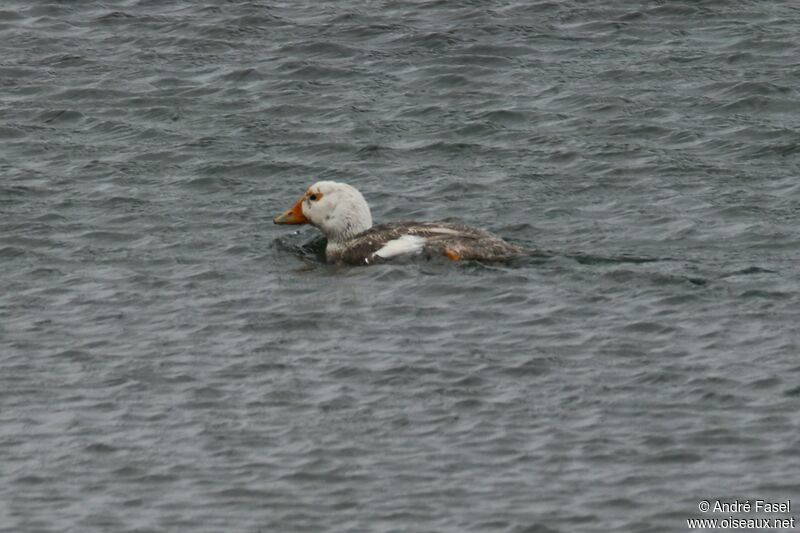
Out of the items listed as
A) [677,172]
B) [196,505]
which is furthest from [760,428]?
[677,172]

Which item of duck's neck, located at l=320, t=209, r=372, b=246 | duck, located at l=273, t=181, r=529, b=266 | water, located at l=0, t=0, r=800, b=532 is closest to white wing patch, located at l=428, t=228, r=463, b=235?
duck, located at l=273, t=181, r=529, b=266

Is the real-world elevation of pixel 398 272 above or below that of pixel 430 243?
below

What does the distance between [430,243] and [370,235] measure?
89 centimetres

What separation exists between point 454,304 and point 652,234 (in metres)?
2.69

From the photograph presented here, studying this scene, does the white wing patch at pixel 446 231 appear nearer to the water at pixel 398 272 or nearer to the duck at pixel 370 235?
the duck at pixel 370 235

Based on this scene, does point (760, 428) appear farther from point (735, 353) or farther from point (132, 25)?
point (132, 25)

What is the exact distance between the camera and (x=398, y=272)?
55.0 feet

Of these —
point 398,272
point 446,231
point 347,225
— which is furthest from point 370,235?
point 446,231

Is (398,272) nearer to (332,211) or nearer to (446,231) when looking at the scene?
(446,231)

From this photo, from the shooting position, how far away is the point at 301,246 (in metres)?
18.5

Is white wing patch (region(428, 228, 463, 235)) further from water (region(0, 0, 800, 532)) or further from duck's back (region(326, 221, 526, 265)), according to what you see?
water (region(0, 0, 800, 532))

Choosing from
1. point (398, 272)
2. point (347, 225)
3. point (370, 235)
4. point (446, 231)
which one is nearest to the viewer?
point (398, 272)

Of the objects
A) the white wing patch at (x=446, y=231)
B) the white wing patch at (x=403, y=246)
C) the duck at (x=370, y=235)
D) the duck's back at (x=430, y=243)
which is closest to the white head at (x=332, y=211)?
the duck at (x=370, y=235)

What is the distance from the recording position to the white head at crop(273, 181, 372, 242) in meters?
17.8
